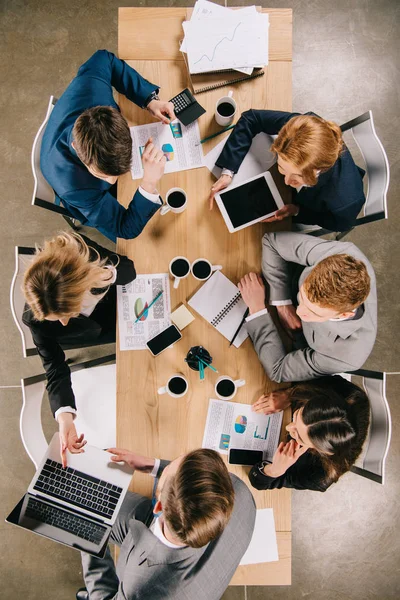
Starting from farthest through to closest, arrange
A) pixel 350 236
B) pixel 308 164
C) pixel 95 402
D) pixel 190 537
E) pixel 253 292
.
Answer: pixel 350 236 → pixel 95 402 → pixel 253 292 → pixel 308 164 → pixel 190 537

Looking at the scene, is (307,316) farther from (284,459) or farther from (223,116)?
(223,116)

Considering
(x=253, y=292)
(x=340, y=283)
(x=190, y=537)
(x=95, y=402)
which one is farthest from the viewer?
(x=95, y=402)

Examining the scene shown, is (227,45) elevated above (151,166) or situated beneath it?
elevated above

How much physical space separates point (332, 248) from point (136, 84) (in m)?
1.08

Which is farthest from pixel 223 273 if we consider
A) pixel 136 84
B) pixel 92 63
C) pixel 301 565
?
pixel 301 565

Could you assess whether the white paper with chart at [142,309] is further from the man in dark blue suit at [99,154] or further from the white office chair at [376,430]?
the white office chair at [376,430]

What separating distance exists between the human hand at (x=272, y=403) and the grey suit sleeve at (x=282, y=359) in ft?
0.20

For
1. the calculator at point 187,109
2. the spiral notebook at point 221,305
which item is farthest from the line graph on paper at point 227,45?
the spiral notebook at point 221,305

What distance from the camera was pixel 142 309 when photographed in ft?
5.85

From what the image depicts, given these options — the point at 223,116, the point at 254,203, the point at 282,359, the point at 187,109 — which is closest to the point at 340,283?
the point at 282,359

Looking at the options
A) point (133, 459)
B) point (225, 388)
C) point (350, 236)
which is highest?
point (350, 236)

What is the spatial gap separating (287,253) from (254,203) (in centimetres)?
27

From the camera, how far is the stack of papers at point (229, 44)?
1.82 meters

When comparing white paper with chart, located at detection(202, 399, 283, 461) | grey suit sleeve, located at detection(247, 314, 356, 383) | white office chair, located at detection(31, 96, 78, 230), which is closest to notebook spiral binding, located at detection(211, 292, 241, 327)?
grey suit sleeve, located at detection(247, 314, 356, 383)
